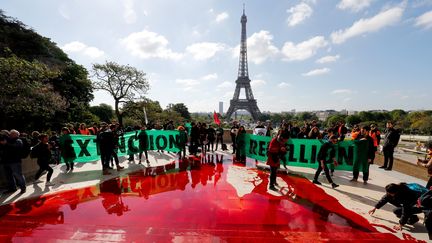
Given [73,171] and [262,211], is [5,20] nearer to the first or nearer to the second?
[73,171]

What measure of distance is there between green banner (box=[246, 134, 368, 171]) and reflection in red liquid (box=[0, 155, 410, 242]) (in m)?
1.34

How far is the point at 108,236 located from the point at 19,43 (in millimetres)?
41020

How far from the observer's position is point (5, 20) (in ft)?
121

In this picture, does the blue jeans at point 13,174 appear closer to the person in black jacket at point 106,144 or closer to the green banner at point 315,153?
the person in black jacket at point 106,144

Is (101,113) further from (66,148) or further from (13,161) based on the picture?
(13,161)

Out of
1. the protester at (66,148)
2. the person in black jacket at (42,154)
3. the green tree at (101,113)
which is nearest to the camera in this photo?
the person in black jacket at (42,154)

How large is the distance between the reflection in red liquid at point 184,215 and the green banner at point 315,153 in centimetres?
134

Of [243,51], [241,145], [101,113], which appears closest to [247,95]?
[243,51]

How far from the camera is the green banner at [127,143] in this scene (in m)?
9.35

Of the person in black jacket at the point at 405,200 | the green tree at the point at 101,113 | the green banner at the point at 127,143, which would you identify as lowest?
the person in black jacket at the point at 405,200

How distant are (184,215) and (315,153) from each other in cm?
539

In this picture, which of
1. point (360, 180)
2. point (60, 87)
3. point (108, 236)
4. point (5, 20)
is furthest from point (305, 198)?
point (5, 20)

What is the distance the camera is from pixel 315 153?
8750 mm

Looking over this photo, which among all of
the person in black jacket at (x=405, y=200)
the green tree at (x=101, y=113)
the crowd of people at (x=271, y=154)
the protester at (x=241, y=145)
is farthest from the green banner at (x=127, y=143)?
the green tree at (x=101, y=113)
